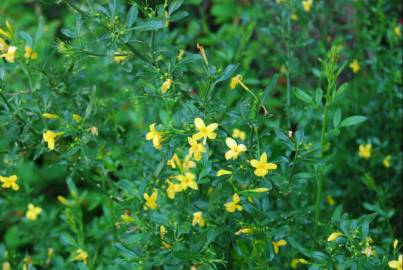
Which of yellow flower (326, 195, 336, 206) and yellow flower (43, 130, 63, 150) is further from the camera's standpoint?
yellow flower (326, 195, 336, 206)

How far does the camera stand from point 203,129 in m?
1.51

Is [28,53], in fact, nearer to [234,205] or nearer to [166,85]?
[166,85]

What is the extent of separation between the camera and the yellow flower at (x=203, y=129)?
151 centimetres

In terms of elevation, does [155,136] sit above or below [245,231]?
above

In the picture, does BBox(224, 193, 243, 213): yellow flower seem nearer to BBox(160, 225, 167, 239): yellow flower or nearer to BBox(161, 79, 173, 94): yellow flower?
BBox(160, 225, 167, 239): yellow flower

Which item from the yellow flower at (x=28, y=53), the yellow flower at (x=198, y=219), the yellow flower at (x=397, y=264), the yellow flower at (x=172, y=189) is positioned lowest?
the yellow flower at (x=198, y=219)

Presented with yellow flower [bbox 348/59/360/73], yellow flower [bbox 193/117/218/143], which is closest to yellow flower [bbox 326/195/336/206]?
yellow flower [bbox 348/59/360/73]

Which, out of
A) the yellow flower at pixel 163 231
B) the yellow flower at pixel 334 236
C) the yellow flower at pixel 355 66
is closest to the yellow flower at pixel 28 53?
the yellow flower at pixel 163 231

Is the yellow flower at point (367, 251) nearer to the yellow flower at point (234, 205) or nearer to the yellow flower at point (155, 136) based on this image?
the yellow flower at point (234, 205)

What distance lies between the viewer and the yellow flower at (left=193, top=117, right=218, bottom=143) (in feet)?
4.95

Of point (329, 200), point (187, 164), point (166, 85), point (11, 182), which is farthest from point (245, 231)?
point (329, 200)

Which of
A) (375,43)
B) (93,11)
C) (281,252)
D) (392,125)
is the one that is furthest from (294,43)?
(93,11)

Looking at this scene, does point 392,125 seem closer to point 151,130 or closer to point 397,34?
point 397,34

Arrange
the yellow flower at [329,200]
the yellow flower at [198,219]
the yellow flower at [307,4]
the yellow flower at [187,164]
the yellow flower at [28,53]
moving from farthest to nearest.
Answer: the yellow flower at [307,4]
the yellow flower at [329,200]
the yellow flower at [28,53]
the yellow flower at [187,164]
the yellow flower at [198,219]
